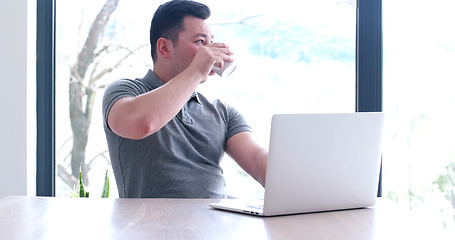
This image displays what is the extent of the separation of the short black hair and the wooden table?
0.90 metres

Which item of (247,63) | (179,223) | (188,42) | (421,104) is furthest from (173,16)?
(421,104)

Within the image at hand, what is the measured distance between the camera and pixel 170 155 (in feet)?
7.30

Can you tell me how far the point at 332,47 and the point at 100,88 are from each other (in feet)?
3.81

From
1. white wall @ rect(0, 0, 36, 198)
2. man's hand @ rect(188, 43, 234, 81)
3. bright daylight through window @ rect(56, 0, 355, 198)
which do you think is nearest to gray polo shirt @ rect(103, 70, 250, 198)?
man's hand @ rect(188, 43, 234, 81)

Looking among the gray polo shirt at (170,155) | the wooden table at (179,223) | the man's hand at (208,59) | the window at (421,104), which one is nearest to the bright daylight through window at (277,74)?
the window at (421,104)

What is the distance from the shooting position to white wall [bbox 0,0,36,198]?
3.04 metres

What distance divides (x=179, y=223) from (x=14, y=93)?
193 centimetres

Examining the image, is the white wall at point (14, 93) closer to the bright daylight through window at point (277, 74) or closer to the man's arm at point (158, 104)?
the bright daylight through window at point (277, 74)

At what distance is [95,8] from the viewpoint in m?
3.20

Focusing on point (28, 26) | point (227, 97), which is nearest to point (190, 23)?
point (227, 97)

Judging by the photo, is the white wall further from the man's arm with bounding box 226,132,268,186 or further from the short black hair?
the man's arm with bounding box 226,132,268,186

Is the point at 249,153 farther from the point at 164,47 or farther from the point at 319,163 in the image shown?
the point at 319,163

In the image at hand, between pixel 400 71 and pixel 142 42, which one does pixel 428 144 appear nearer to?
pixel 400 71

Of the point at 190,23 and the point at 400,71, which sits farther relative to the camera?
the point at 400,71
